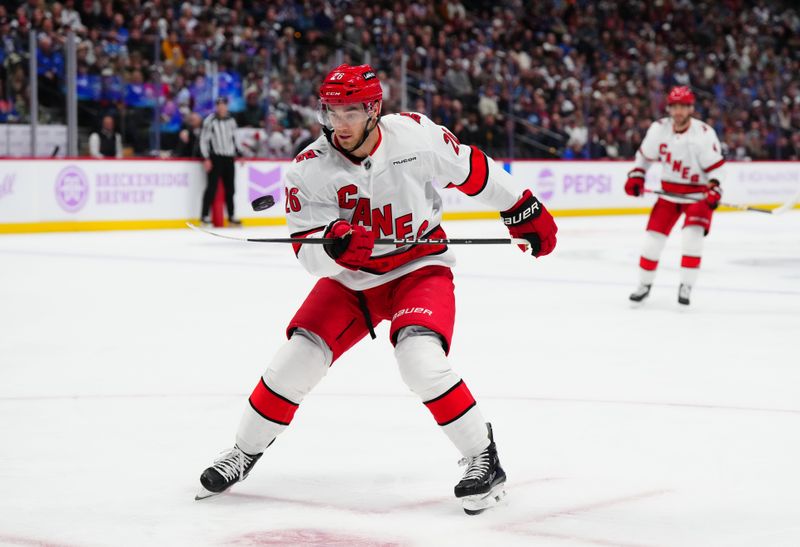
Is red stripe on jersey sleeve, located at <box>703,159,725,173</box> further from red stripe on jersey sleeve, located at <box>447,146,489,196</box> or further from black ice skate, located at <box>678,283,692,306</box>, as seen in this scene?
red stripe on jersey sleeve, located at <box>447,146,489,196</box>

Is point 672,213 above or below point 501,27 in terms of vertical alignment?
below

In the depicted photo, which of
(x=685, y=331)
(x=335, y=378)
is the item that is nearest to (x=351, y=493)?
(x=335, y=378)

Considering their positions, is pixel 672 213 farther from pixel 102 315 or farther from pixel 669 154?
pixel 102 315

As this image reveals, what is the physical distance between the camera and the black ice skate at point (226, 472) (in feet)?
9.99

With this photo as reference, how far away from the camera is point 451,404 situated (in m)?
2.96

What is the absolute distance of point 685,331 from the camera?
633cm

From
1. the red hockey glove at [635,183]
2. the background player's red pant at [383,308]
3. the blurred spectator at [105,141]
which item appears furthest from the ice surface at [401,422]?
the blurred spectator at [105,141]

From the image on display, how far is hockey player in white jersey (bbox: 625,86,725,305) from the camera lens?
756 centimetres

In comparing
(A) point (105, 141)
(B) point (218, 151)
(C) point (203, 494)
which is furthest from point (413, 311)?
(B) point (218, 151)

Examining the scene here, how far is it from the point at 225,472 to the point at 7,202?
32.0ft

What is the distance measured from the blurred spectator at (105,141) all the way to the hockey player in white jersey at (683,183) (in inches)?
264

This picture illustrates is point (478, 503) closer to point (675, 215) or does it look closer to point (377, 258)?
point (377, 258)

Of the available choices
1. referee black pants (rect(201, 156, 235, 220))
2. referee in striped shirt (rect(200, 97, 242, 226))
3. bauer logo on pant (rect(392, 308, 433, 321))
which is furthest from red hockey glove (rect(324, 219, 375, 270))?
referee black pants (rect(201, 156, 235, 220))

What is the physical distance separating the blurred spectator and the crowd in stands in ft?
0.35
